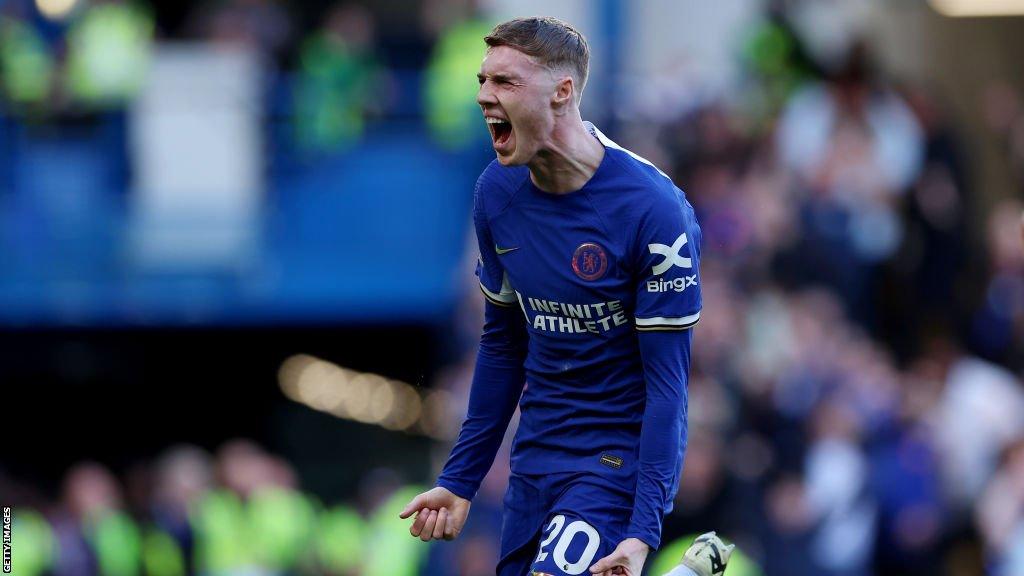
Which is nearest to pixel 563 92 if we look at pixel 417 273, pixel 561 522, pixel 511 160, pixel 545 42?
pixel 545 42

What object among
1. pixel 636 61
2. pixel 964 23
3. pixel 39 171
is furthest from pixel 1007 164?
pixel 39 171

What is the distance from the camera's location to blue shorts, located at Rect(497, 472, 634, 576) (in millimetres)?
5285

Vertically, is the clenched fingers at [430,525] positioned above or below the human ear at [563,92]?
below

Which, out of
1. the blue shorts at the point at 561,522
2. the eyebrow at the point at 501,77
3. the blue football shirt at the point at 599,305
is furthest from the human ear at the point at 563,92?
the blue shorts at the point at 561,522

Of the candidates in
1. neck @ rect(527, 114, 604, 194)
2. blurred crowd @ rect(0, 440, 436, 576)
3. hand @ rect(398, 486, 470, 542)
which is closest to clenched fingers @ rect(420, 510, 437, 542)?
hand @ rect(398, 486, 470, 542)

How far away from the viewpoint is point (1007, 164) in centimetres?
1470

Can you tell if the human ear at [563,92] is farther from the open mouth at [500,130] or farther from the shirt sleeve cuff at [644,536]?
the shirt sleeve cuff at [644,536]

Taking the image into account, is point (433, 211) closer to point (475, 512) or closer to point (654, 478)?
point (475, 512)

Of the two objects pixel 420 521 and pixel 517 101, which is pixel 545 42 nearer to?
pixel 517 101

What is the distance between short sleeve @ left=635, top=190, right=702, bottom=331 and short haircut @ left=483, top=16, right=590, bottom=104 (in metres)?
0.45

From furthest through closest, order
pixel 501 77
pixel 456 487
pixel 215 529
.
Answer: pixel 215 529 → pixel 456 487 → pixel 501 77

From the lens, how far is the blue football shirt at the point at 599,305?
5.30m

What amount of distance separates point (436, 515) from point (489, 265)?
2.63 ft

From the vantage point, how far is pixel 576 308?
5.44 meters
